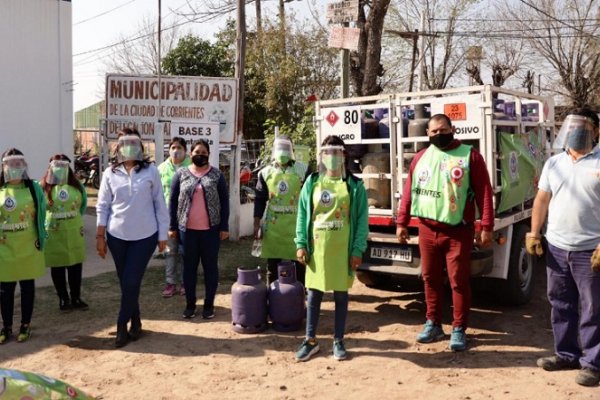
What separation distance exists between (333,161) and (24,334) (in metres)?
3.26

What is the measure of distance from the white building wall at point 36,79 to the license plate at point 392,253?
7.09 meters

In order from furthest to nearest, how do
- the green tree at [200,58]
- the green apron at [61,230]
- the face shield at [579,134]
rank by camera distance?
the green tree at [200,58], the green apron at [61,230], the face shield at [579,134]

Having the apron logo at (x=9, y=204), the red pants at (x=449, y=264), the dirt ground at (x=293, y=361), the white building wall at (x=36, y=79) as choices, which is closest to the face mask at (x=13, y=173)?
the apron logo at (x=9, y=204)

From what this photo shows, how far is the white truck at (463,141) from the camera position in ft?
18.8

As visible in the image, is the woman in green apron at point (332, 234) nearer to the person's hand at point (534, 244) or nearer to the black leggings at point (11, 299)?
the person's hand at point (534, 244)

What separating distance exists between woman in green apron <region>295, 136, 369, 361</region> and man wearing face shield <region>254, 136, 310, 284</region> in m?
1.08

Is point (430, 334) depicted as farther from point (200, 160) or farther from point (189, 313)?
point (200, 160)

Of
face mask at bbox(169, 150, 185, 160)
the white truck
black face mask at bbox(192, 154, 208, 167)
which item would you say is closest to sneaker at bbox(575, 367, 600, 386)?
the white truck

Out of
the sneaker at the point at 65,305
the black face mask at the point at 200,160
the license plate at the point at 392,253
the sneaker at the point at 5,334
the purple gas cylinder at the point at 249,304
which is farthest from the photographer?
the sneaker at the point at 65,305

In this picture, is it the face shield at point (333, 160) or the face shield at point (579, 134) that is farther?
the face shield at point (333, 160)

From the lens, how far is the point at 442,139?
5.07 m

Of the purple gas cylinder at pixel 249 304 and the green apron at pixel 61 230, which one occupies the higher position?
the green apron at pixel 61 230

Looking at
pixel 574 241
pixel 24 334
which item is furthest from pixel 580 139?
pixel 24 334

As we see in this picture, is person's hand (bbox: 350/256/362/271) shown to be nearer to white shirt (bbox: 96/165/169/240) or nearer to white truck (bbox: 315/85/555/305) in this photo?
white truck (bbox: 315/85/555/305)
